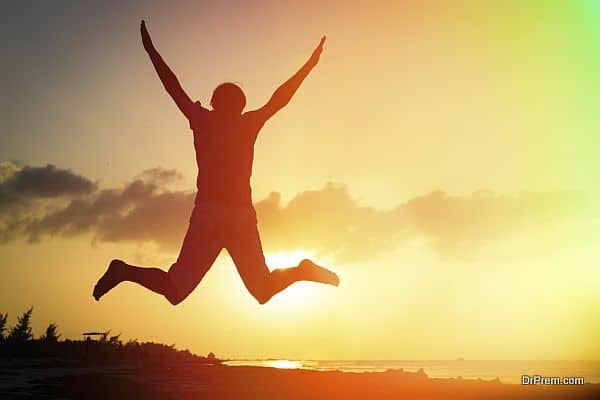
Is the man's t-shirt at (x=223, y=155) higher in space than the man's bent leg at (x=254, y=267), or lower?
higher

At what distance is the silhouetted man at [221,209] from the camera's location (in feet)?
29.1

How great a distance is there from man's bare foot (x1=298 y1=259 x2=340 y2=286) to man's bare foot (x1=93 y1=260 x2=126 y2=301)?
8.37 ft

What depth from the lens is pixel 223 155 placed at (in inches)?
360

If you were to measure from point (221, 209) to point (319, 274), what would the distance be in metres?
1.77

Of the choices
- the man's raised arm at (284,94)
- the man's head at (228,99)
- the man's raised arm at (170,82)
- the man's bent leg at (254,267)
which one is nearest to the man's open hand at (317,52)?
the man's raised arm at (284,94)

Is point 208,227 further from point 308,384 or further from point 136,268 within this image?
point 308,384

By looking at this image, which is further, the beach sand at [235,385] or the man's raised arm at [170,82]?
the beach sand at [235,385]

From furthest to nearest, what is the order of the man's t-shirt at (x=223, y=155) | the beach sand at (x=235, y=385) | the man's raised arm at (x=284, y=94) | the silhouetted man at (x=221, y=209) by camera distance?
the beach sand at (x=235, y=385)
the man's raised arm at (x=284, y=94)
the man's t-shirt at (x=223, y=155)
the silhouetted man at (x=221, y=209)

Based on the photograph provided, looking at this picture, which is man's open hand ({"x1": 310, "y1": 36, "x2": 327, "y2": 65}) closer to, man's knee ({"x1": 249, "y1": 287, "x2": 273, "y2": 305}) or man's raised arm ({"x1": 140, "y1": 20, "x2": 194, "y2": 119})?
man's raised arm ({"x1": 140, "y1": 20, "x2": 194, "y2": 119})

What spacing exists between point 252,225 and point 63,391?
500 cm

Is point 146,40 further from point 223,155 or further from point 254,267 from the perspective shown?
point 254,267

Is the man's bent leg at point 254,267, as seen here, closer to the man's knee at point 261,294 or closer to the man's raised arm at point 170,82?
the man's knee at point 261,294

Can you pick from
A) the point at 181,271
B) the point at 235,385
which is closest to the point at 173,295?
the point at 181,271

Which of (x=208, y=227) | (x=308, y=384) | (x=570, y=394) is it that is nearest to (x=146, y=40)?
(x=208, y=227)
